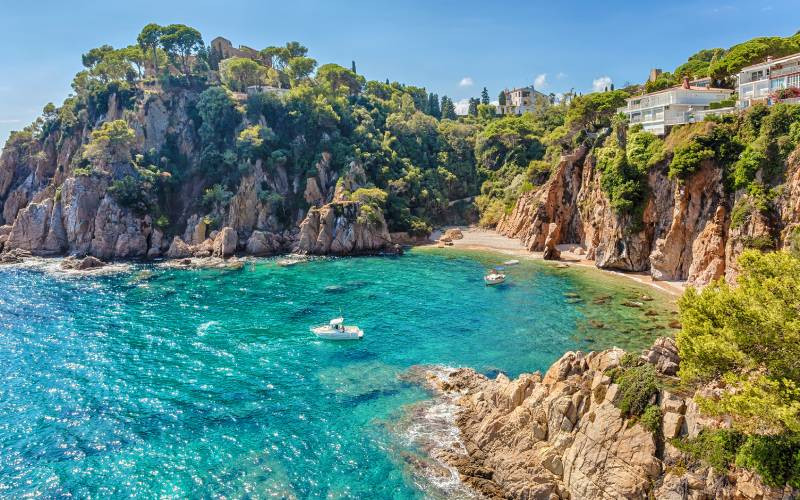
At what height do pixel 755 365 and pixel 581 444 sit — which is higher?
pixel 755 365

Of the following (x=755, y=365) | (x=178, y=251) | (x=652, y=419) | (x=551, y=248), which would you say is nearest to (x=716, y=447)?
(x=652, y=419)

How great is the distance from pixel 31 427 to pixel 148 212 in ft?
225

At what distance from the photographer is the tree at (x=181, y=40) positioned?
118812 mm

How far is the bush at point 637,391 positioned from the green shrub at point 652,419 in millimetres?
388

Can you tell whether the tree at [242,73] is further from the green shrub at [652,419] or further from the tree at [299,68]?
the green shrub at [652,419]

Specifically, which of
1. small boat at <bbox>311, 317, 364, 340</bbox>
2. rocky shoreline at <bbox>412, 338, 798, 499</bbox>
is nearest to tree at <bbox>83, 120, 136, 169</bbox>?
small boat at <bbox>311, 317, 364, 340</bbox>

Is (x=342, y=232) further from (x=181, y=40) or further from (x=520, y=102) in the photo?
(x=520, y=102)

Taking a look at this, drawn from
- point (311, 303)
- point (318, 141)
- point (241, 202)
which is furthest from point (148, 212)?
point (311, 303)

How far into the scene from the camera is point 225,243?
3322 inches

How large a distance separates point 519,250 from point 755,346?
65.4 metres

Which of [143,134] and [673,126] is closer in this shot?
[673,126]

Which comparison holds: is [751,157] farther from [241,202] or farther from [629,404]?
[241,202]

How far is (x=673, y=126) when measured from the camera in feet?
205

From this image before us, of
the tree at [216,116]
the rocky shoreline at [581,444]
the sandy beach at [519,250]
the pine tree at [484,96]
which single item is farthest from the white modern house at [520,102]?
the rocky shoreline at [581,444]
